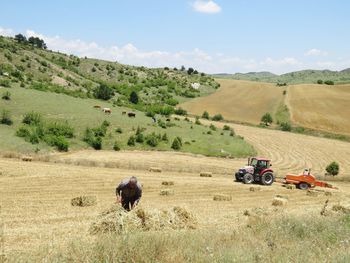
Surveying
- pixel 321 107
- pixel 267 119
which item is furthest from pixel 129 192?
pixel 321 107

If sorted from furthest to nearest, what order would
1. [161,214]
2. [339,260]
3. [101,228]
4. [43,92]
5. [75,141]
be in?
[43,92]
[75,141]
[161,214]
[101,228]
[339,260]

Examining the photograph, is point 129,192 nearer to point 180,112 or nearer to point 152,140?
point 152,140

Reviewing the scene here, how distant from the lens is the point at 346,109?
81.3m

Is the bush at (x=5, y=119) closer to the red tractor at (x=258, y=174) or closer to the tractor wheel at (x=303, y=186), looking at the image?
the red tractor at (x=258, y=174)

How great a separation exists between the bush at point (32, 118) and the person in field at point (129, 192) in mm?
36038

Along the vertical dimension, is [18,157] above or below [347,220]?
below

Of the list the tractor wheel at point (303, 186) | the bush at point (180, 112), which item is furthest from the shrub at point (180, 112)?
the tractor wheel at point (303, 186)

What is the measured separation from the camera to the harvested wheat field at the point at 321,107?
7406 centimetres

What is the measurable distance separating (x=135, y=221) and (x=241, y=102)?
82.1m

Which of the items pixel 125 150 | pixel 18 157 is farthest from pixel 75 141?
pixel 18 157

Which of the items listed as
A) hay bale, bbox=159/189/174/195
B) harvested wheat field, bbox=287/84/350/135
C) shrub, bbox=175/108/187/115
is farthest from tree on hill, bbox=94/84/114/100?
hay bale, bbox=159/189/174/195

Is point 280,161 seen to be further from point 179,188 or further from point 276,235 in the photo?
point 276,235

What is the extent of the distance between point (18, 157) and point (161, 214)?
24.7 meters

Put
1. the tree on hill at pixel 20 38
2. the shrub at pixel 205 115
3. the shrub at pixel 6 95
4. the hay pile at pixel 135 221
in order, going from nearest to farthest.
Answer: the hay pile at pixel 135 221
the shrub at pixel 6 95
the shrub at pixel 205 115
the tree on hill at pixel 20 38
